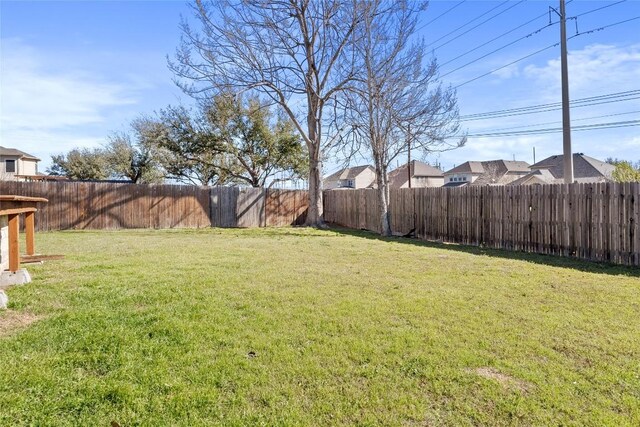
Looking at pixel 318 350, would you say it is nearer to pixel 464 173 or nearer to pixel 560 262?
pixel 560 262

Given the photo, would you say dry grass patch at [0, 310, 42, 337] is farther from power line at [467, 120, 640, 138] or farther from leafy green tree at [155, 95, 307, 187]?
power line at [467, 120, 640, 138]

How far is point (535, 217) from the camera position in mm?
8703

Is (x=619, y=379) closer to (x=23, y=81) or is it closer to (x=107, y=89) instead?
(x=23, y=81)

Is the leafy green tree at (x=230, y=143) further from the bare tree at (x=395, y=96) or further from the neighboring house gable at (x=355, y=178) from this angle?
the neighboring house gable at (x=355, y=178)

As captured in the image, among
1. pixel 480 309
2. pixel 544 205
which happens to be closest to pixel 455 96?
pixel 544 205

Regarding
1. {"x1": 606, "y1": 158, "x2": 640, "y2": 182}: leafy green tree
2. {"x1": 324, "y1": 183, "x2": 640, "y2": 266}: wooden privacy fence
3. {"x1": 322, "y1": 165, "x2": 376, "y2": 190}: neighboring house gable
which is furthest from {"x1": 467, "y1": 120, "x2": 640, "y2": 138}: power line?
{"x1": 322, "y1": 165, "x2": 376, "y2": 190}: neighboring house gable

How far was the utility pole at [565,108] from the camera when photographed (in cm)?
1020

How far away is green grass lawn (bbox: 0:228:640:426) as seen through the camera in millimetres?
2162

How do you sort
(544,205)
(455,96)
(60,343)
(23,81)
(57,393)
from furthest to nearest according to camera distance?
(455,96)
(23,81)
(544,205)
(60,343)
(57,393)

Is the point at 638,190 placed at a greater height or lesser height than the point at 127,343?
greater

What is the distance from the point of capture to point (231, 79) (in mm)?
15039

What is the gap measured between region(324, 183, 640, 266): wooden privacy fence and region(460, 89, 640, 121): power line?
6.29m

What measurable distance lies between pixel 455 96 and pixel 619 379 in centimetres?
1268

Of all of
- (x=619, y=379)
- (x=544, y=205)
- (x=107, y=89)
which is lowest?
(x=619, y=379)
